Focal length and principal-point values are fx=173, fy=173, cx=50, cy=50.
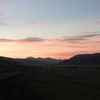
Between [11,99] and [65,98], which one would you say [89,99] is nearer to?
[65,98]

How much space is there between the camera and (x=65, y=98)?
1122 inches

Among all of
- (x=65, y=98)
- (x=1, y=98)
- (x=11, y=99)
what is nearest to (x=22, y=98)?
(x=11, y=99)

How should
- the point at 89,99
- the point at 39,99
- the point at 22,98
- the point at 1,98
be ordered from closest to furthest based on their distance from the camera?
the point at 1,98, the point at 22,98, the point at 39,99, the point at 89,99

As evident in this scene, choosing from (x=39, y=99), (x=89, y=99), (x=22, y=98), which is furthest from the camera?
(x=89, y=99)

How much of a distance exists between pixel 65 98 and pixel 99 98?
566 cm

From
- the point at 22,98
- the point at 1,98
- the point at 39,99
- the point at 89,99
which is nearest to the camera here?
the point at 1,98

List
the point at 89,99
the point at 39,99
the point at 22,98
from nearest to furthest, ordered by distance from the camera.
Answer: the point at 22,98 → the point at 39,99 → the point at 89,99

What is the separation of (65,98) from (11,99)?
9.57 meters

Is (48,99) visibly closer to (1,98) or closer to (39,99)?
(39,99)

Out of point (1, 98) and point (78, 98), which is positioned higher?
point (1, 98)

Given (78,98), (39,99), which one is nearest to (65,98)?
(78,98)

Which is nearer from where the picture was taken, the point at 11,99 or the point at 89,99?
the point at 11,99

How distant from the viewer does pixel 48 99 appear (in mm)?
27328

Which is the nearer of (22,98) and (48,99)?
(22,98)
